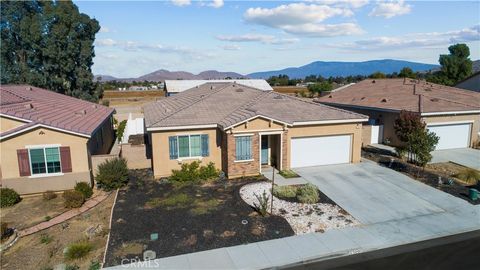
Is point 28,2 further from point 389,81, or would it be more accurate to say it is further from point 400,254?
point 400,254

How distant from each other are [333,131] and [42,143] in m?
15.9

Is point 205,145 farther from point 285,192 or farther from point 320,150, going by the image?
point 320,150

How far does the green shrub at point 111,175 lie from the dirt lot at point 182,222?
56 centimetres

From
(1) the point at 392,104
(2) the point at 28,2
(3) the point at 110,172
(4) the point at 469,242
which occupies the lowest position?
(4) the point at 469,242

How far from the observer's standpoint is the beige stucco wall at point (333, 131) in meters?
19.2

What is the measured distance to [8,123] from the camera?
16250 millimetres

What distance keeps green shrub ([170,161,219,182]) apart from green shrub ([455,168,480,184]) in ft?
44.7

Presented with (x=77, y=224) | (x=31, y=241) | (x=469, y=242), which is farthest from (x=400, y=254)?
(x=31, y=241)

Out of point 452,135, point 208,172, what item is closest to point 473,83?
point 452,135

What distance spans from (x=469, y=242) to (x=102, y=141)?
21.3 metres

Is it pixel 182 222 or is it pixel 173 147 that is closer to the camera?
pixel 182 222

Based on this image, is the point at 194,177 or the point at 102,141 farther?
the point at 102,141

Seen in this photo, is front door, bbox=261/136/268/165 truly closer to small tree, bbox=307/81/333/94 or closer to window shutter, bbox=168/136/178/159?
window shutter, bbox=168/136/178/159

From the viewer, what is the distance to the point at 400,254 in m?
10.5
